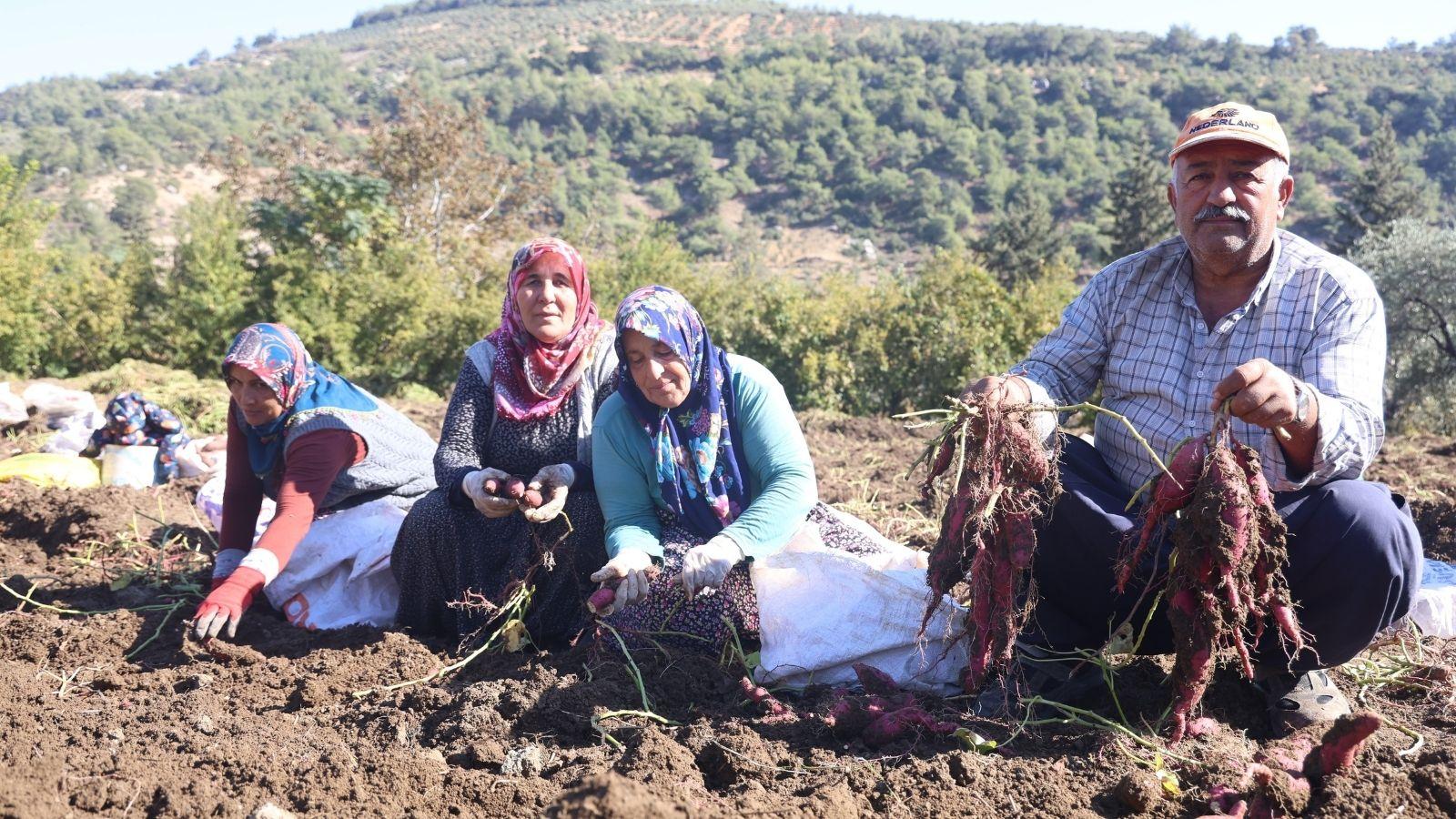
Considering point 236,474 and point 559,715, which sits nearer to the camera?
point 559,715

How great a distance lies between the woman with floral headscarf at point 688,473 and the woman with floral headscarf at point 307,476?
105 centimetres

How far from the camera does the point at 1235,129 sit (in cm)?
260

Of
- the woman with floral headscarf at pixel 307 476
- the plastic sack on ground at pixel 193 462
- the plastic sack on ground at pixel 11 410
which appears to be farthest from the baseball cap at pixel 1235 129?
the plastic sack on ground at pixel 11 410

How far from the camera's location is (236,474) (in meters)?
3.91

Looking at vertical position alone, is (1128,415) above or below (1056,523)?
above

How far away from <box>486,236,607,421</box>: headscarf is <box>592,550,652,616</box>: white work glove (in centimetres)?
74

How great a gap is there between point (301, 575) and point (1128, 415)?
2789 millimetres

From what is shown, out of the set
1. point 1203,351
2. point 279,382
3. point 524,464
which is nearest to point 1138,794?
point 1203,351

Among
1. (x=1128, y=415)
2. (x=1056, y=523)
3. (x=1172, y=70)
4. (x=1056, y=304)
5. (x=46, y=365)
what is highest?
(x=1172, y=70)

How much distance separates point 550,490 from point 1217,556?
1948 millimetres

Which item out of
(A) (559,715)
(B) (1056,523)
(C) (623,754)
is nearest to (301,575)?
(A) (559,715)

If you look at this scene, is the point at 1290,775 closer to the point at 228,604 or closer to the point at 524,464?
the point at 524,464

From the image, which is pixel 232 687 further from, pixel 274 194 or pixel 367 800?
pixel 274 194

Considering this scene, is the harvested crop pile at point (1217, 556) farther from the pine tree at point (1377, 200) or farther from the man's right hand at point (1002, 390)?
the pine tree at point (1377, 200)
